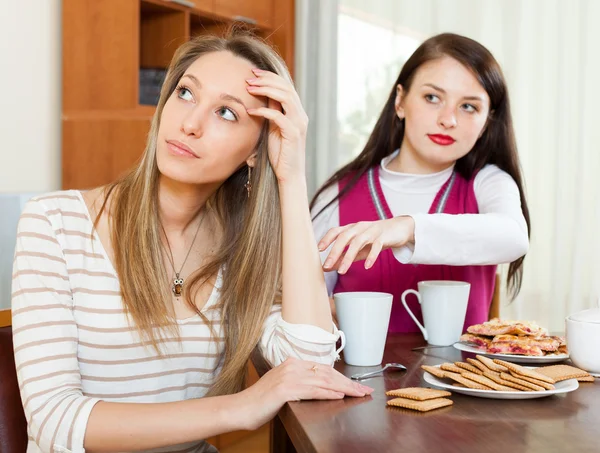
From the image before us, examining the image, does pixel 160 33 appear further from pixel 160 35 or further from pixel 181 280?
pixel 181 280

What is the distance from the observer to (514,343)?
4.33ft

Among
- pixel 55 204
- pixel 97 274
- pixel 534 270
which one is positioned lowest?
pixel 534 270

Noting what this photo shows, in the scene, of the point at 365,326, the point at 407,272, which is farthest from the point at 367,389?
the point at 407,272

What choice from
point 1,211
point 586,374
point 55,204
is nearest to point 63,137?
point 1,211

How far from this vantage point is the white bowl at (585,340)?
1199mm

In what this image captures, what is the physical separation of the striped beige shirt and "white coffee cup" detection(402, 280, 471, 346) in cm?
24

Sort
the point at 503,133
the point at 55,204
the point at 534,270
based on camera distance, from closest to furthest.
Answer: the point at 55,204
the point at 503,133
the point at 534,270

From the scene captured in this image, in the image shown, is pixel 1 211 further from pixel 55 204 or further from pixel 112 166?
pixel 55 204

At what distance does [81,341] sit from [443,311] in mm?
655

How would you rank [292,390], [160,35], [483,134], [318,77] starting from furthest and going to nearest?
1. [318,77]
2. [160,35]
3. [483,134]
4. [292,390]

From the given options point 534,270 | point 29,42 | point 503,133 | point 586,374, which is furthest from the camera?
point 534,270

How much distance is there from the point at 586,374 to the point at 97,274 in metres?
0.81

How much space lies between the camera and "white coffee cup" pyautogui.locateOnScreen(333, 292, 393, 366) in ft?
4.12

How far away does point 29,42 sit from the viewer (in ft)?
9.29
